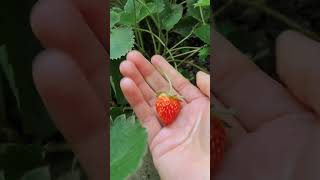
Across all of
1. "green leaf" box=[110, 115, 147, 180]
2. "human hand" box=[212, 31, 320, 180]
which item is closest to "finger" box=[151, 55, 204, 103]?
"green leaf" box=[110, 115, 147, 180]

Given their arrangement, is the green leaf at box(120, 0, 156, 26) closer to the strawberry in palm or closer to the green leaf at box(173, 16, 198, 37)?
the green leaf at box(173, 16, 198, 37)

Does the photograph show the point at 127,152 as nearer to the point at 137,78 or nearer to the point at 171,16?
the point at 137,78

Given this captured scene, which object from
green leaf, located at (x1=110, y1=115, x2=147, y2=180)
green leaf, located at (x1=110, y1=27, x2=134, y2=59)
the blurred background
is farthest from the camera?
green leaf, located at (x1=110, y1=27, x2=134, y2=59)

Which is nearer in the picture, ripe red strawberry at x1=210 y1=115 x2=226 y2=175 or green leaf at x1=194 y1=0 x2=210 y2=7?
ripe red strawberry at x1=210 y1=115 x2=226 y2=175

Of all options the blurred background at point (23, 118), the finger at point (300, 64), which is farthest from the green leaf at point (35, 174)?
the finger at point (300, 64)

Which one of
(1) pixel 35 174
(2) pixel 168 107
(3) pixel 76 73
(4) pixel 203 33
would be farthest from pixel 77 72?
(4) pixel 203 33

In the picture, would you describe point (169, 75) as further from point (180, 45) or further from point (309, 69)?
point (309, 69)

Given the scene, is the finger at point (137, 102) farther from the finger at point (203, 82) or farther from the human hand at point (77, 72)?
the human hand at point (77, 72)
